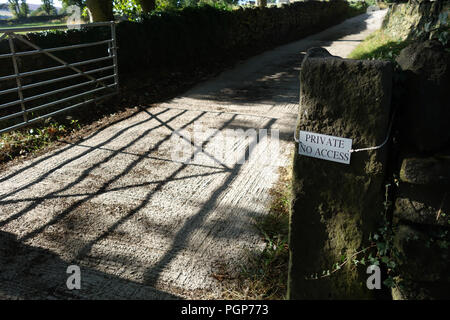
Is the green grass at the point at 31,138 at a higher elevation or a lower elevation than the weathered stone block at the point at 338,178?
lower

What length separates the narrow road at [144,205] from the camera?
3.05 meters

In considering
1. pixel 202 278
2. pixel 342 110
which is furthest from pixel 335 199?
pixel 202 278

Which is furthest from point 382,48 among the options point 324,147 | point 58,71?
point 324,147

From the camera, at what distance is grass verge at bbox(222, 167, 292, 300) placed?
2.87 meters

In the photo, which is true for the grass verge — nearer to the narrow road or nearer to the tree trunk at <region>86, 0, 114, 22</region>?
the narrow road

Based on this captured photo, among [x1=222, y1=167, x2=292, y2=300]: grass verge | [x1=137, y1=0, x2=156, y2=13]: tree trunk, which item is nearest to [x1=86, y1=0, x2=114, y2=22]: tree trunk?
[x1=137, y1=0, x2=156, y2=13]: tree trunk

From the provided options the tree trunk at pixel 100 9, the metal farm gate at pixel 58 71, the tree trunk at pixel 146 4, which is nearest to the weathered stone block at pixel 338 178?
the metal farm gate at pixel 58 71

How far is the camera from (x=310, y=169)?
7.63ft

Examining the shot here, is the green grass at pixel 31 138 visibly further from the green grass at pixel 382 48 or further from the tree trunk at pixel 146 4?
the tree trunk at pixel 146 4

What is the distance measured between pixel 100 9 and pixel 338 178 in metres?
8.58

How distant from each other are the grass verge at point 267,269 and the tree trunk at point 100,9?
7.41 m

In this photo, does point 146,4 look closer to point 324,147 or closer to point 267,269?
point 267,269

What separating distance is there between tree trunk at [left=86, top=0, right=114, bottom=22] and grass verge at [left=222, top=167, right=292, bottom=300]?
24.3 ft

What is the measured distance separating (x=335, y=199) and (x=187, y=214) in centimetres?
190
